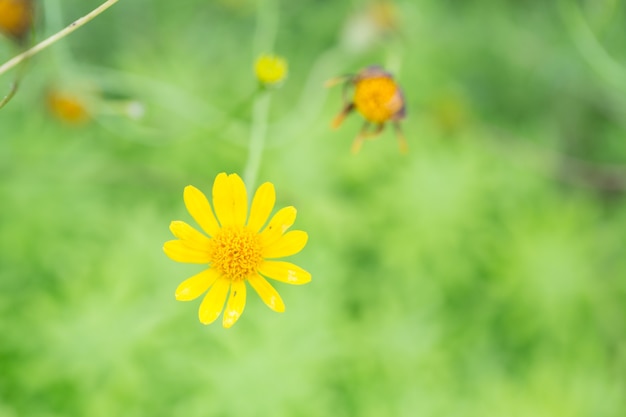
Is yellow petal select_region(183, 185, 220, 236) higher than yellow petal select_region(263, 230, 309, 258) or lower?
higher

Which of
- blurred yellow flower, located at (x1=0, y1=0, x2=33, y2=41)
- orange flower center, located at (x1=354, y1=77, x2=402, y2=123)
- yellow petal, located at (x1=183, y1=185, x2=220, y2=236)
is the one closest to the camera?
yellow petal, located at (x1=183, y1=185, x2=220, y2=236)

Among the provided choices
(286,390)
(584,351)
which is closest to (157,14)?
(286,390)

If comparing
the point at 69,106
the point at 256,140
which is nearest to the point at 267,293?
the point at 256,140

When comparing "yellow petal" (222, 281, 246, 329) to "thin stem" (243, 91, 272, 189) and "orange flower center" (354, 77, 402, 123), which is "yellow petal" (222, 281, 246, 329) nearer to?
"thin stem" (243, 91, 272, 189)

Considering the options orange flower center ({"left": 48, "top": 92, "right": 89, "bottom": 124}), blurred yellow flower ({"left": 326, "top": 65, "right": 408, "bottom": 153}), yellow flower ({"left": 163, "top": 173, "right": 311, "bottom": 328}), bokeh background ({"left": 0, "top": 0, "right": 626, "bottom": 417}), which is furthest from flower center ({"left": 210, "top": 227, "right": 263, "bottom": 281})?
orange flower center ({"left": 48, "top": 92, "right": 89, "bottom": 124})

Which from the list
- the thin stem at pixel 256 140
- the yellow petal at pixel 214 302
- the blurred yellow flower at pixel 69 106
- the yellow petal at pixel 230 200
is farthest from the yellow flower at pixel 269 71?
the blurred yellow flower at pixel 69 106

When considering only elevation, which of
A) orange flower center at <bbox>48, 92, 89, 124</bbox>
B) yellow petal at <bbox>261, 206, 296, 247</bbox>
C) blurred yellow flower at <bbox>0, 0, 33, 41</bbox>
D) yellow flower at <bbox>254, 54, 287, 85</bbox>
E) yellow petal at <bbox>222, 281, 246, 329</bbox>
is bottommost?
yellow petal at <bbox>222, 281, 246, 329</bbox>

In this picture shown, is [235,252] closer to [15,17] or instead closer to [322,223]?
[15,17]

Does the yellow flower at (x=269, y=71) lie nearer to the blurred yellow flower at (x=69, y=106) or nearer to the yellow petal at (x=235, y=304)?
the yellow petal at (x=235, y=304)
